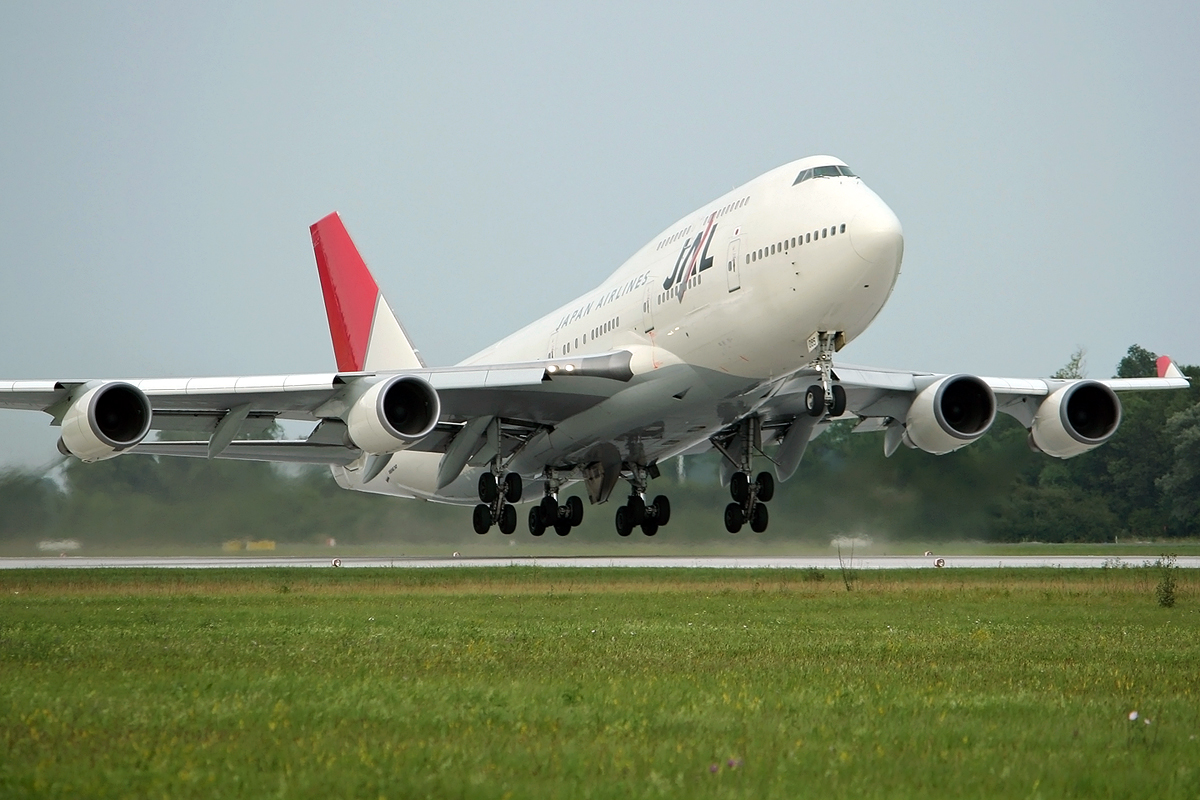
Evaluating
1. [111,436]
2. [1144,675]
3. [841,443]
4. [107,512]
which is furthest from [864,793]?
[107,512]

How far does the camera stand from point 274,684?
936cm

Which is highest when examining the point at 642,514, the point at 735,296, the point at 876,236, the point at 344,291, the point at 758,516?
the point at 344,291

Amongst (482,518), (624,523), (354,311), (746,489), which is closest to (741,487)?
(746,489)

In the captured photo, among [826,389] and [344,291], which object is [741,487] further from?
[344,291]

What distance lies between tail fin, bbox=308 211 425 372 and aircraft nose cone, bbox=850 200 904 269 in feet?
53.7

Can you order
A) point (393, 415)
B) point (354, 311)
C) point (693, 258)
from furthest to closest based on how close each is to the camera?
point (354, 311) → point (393, 415) → point (693, 258)

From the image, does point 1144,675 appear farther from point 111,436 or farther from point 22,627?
point 111,436

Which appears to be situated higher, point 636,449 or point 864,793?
point 636,449

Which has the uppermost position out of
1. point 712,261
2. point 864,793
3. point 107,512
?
point 712,261

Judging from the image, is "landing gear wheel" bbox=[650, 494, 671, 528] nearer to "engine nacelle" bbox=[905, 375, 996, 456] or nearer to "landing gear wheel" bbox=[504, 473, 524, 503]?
"landing gear wheel" bbox=[504, 473, 524, 503]

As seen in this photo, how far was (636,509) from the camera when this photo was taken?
96.5 feet

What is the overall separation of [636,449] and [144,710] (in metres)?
18.3

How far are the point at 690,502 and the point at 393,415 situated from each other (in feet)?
47.1

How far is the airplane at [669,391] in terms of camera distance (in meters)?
19.4
